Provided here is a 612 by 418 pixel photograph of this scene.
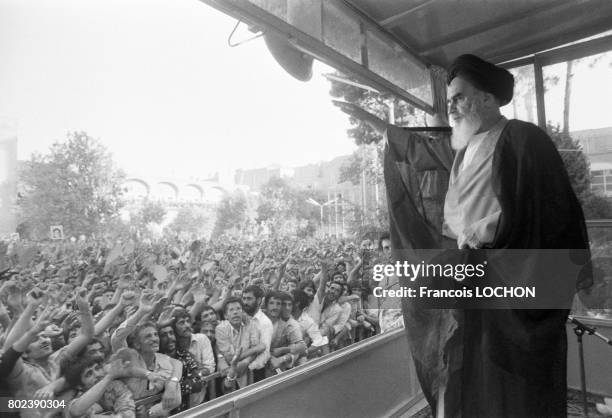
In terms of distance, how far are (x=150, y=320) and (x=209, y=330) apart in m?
0.23

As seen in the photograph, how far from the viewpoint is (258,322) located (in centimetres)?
156

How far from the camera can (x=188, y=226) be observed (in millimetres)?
1299

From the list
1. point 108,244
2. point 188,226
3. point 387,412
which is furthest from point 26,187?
point 387,412

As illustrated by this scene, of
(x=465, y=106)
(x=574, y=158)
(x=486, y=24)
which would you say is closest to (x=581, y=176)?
(x=574, y=158)

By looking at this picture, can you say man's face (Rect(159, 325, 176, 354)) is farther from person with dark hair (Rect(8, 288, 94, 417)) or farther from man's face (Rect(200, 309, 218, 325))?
person with dark hair (Rect(8, 288, 94, 417))

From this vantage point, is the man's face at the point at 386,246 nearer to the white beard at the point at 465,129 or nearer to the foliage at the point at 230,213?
the white beard at the point at 465,129

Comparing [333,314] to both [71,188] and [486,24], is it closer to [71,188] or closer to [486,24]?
[71,188]

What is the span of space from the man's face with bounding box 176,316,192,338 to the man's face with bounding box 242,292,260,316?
0.80 feet

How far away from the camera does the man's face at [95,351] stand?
1.06 meters

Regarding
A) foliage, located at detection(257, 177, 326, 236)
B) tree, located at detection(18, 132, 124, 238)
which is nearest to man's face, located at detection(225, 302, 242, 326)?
foliage, located at detection(257, 177, 326, 236)

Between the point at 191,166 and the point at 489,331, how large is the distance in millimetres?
1098

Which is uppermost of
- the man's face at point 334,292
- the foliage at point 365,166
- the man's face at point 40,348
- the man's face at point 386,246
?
the foliage at point 365,166

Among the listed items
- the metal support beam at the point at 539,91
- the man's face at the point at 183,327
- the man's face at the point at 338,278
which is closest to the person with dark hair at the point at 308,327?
the man's face at the point at 338,278

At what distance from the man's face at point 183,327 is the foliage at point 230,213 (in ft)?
0.96
